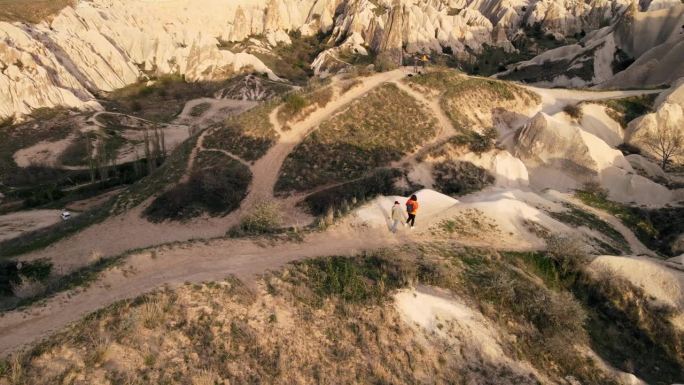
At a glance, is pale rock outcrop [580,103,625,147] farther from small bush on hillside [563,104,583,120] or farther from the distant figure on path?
the distant figure on path

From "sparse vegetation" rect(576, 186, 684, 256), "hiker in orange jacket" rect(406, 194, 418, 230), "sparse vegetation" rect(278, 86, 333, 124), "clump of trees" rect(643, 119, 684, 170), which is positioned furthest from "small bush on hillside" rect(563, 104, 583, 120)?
"hiker in orange jacket" rect(406, 194, 418, 230)

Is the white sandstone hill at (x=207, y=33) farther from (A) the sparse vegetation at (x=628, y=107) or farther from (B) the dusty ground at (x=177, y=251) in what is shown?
(B) the dusty ground at (x=177, y=251)

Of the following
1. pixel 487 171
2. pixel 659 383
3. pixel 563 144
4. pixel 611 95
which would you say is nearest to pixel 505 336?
pixel 659 383

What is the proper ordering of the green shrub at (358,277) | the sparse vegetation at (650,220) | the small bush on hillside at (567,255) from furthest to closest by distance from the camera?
the sparse vegetation at (650,220) → the small bush on hillside at (567,255) → the green shrub at (358,277)

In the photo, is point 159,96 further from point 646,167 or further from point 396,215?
point 646,167

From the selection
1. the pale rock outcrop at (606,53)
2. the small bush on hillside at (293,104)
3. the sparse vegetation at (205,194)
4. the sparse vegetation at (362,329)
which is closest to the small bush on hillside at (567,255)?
the sparse vegetation at (362,329)
